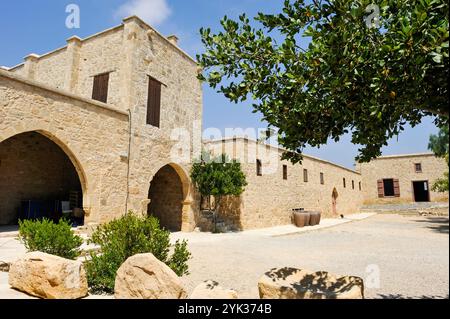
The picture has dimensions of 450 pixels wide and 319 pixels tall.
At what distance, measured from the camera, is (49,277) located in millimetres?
3801

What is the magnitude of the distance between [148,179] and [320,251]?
6.18 m

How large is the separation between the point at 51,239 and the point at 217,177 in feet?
23.9

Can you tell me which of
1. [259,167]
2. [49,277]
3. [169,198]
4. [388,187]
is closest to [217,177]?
[169,198]

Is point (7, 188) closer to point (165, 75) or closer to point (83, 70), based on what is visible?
point (83, 70)

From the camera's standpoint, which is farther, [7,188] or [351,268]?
[7,188]

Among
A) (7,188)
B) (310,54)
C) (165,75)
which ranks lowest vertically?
(7,188)

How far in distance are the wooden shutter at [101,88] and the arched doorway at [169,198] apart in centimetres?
394

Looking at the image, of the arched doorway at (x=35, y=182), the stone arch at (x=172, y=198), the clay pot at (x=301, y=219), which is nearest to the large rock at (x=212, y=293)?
the arched doorway at (x=35, y=182)

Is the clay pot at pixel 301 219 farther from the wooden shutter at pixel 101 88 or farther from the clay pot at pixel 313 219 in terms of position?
the wooden shutter at pixel 101 88

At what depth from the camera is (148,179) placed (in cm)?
1041

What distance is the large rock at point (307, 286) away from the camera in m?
2.86

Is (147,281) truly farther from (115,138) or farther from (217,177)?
(217,177)

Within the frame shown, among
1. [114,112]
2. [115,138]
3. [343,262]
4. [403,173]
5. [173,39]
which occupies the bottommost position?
[343,262]
